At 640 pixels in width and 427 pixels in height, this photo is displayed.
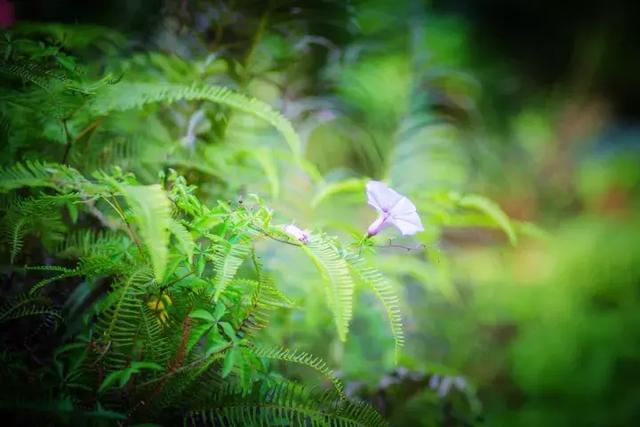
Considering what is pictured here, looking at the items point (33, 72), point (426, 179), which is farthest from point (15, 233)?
point (426, 179)

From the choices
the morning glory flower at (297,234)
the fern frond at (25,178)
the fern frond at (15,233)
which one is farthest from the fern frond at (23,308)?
the morning glory flower at (297,234)

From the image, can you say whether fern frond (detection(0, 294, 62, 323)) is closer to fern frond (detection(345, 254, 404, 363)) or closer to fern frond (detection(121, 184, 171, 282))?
fern frond (detection(121, 184, 171, 282))

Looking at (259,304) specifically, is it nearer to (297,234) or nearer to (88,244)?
(297,234)

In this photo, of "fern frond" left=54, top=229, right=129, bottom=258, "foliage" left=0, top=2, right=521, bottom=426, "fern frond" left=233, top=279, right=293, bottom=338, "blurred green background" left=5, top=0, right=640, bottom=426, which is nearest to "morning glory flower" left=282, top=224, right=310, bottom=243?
"foliage" left=0, top=2, right=521, bottom=426

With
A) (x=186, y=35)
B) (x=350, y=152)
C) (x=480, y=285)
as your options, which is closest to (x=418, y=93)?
(x=350, y=152)

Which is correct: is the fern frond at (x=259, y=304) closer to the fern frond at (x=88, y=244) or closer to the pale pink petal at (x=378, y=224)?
the pale pink petal at (x=378, y=224)
